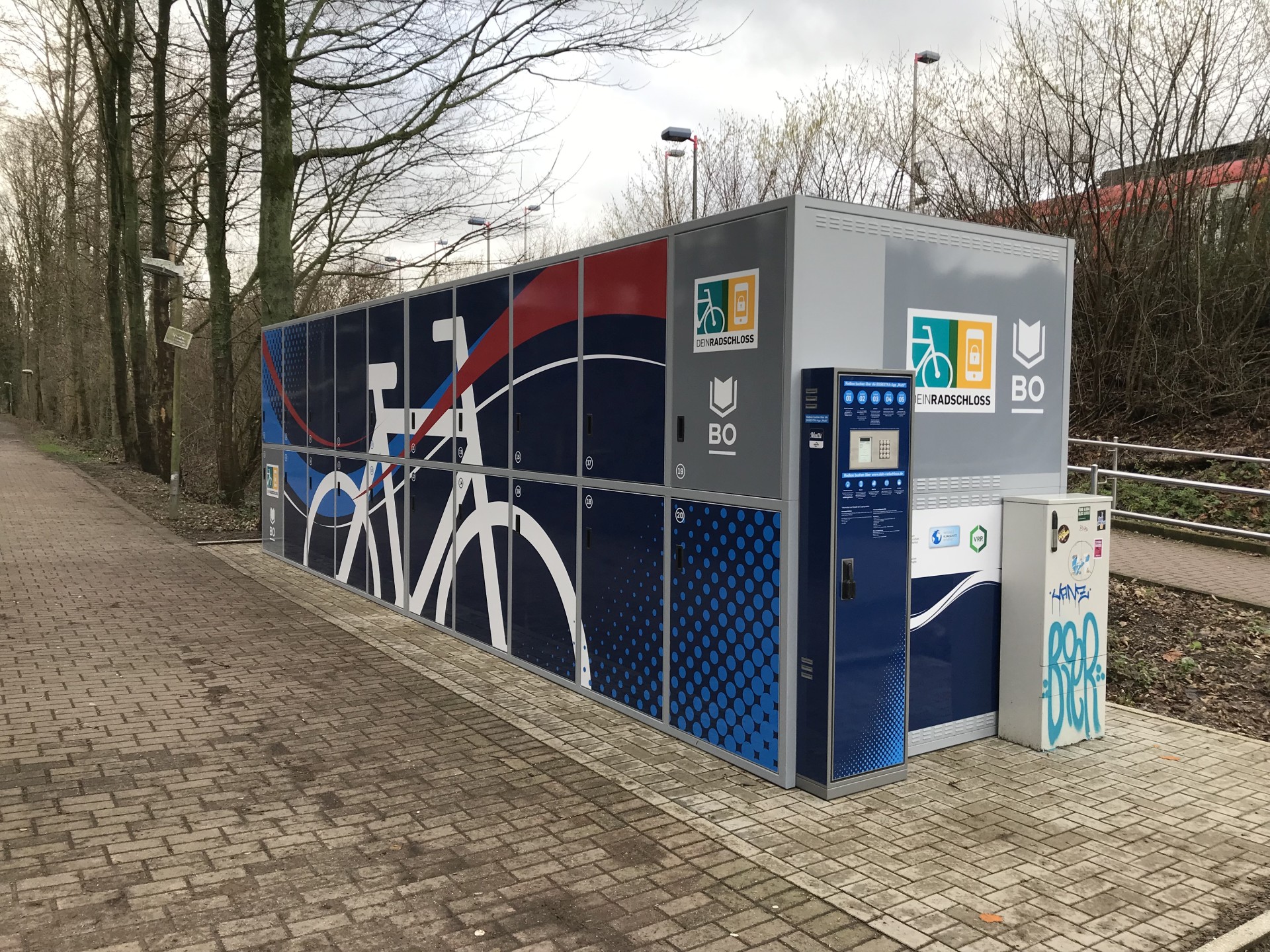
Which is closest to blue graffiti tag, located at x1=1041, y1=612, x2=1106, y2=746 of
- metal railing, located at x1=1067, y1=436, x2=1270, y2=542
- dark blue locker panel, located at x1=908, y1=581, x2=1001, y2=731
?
dark blue locker panel, located at x1=908, y1=581, x2=1001, y2=731

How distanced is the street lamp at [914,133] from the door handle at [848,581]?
13772 millimetres

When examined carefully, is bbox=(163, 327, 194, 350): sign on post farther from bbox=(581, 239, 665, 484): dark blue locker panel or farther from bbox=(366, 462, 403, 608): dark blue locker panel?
bbox=(581, 239, 665, 484): dark blue locker panel

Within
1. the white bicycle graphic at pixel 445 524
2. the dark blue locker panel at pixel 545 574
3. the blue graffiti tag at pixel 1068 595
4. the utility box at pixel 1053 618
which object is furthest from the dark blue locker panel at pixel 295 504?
the blue graffiti tag at pixel 1068 595

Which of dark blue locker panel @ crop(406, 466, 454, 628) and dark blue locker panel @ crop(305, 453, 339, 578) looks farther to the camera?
dark blue locker panel @ crop(305, 453, 339, 578)

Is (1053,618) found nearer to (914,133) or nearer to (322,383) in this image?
(322,383)

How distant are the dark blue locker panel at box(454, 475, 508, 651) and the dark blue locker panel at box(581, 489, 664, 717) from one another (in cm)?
121

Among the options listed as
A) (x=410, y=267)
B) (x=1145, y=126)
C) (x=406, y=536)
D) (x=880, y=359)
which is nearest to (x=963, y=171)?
(x=1145, y=126)

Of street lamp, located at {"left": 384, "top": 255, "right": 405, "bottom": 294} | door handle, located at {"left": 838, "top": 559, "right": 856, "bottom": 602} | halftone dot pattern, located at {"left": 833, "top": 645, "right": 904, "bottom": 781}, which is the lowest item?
halftone dot pattern, located at {"left": 833, "top": 645, "right": 904, "bottom": 781}

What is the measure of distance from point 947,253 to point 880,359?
2.50 ft

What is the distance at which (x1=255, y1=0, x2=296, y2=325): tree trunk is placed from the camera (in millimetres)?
→ 13703

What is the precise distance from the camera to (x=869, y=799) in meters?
5.11

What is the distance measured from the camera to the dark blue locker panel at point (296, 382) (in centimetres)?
1154

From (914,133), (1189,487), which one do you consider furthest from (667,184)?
(1189,487)

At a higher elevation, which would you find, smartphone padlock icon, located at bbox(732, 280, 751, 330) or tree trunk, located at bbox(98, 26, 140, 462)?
tree trunk, located at bbox(98, 26, 140, 462)
